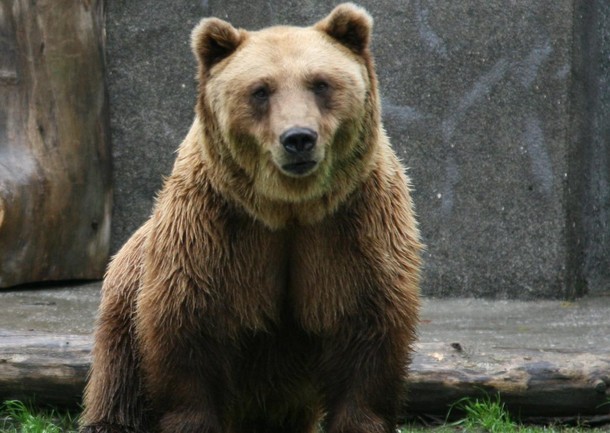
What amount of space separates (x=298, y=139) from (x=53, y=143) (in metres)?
4.10

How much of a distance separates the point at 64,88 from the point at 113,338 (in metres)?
3.27

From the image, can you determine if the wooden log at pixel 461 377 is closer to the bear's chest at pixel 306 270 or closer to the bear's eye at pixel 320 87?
the bear's chest at pixel 306 270

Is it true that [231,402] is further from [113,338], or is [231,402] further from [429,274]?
[429,274]

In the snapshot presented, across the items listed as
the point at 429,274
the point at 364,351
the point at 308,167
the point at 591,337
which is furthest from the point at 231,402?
the point at 429,274

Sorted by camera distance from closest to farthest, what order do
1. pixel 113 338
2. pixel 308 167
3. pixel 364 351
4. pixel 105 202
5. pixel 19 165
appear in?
pixel 308 167 → pixel 364 351 → pixel 113 338 → pixel 19 165 → pixel 105 202

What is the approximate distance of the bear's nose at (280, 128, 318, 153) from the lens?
5.02 metres

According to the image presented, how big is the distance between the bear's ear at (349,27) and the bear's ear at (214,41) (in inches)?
14.7

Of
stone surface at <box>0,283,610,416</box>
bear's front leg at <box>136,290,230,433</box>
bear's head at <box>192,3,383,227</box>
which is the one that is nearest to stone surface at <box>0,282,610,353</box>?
stone surface at <box>0,283,610,416</box>

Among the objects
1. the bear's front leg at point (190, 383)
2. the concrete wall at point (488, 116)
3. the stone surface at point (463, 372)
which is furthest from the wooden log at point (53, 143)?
the bear's front leg at point (190, 383)

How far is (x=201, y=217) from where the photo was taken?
5.49 meters

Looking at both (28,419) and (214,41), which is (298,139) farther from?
(28,419)

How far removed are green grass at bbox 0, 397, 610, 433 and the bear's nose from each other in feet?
6.48

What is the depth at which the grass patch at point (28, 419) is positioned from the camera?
6508mm

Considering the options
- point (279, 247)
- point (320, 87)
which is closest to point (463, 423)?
point (279, 247)
